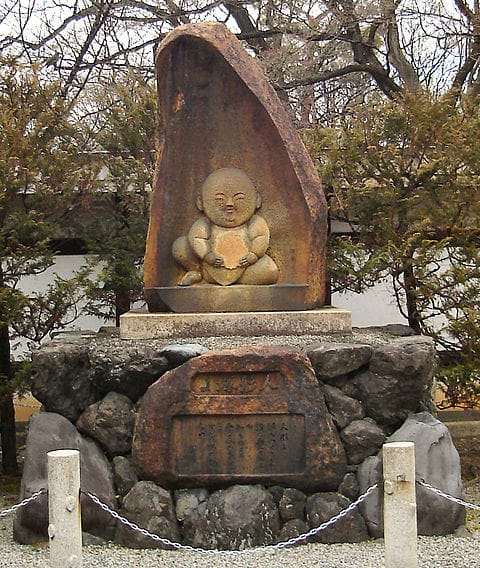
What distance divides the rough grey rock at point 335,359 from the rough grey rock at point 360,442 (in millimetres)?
329

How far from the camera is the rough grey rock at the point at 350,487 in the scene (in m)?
4.48

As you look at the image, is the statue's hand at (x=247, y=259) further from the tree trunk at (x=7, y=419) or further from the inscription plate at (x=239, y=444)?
the tree trunk at (x=7, y=419)

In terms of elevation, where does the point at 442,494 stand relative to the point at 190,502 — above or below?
above

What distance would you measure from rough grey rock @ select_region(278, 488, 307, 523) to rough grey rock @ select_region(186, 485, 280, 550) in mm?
42

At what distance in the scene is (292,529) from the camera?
4.38 meters

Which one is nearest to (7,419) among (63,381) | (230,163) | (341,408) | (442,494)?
(63,381)

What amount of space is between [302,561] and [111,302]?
12.6 feet

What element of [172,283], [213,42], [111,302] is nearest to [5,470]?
[111,302]

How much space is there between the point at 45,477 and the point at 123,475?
1.42 ft

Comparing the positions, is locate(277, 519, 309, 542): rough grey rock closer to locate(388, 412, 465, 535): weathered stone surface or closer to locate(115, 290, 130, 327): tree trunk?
locate(388, 412, 465, 535): weathered stone surface

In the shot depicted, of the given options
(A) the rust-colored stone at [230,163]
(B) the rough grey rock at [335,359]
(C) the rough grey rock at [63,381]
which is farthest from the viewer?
(A) the rust-colored stone at [230,163]

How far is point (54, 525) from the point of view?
11.1 feet

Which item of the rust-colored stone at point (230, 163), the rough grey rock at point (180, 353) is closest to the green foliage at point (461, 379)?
the rust-colored stone at point (230, 163)

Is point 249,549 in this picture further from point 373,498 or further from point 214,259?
point 214,259
